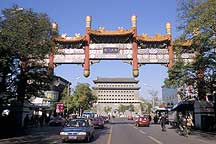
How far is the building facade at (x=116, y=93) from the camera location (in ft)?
488

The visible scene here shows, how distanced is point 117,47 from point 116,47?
5.6 inches

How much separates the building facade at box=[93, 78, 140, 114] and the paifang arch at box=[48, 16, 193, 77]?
99298 mm

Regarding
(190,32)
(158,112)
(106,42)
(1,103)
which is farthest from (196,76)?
(158,112)

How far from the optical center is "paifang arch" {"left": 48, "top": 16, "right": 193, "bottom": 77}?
152ft

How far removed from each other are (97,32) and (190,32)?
2588 cm

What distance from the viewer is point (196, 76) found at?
29547mm

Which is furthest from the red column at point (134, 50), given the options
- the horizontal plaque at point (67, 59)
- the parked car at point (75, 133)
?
the parked car at point (75, 133)

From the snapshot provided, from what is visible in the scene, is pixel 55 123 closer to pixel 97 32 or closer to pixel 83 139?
pixel 97 32

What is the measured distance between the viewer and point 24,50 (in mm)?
25688

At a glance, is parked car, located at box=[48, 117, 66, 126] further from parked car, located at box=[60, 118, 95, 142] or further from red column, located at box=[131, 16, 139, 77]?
parked car, located at box=[60, 118, 95, 142]

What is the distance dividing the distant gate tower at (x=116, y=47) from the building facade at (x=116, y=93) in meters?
99.3

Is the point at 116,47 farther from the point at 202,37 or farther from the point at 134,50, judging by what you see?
the point at 202,37

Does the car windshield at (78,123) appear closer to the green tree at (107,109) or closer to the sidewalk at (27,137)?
the sidewalk at (27,137)

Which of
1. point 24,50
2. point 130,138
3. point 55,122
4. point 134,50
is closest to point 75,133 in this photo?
point 130,138
